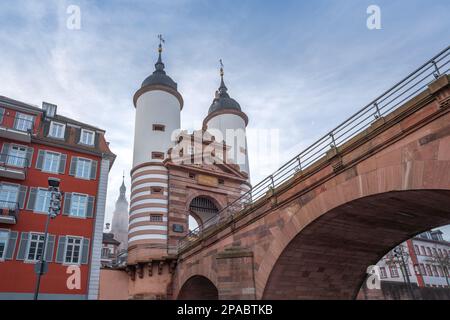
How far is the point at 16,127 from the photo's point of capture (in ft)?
80.4

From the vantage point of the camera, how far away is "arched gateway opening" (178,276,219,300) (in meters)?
21.0

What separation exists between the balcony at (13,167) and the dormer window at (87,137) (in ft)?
14.8

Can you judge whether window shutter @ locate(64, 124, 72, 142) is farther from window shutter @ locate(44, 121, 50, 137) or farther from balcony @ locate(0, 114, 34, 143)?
balcony @ locate(0, 114, 34, 143)

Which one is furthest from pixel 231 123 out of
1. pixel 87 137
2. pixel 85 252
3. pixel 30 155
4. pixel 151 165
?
pixel 85 252

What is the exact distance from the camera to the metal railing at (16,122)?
79.2 ft

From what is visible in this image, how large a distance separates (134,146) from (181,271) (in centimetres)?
1235

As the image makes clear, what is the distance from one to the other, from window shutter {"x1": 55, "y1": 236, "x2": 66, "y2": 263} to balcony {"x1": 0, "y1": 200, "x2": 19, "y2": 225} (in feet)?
9.48

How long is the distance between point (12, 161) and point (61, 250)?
6.81 meters

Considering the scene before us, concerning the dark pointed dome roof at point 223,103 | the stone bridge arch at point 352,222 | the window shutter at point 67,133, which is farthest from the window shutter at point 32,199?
the dark pointed dome roof at point 223,103

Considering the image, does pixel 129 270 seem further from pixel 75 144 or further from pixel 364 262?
pixel 364 262

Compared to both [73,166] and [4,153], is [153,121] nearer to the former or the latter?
[73,166]

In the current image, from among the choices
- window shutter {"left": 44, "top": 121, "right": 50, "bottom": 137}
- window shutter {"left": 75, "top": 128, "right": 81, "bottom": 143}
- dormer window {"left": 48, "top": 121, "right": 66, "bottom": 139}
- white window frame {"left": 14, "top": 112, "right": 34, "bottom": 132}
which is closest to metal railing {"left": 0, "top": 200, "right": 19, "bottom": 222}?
white window frame {"left": 14, "top": 112, "right": 34, "bottom": 132}

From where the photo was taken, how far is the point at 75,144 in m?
26.2
